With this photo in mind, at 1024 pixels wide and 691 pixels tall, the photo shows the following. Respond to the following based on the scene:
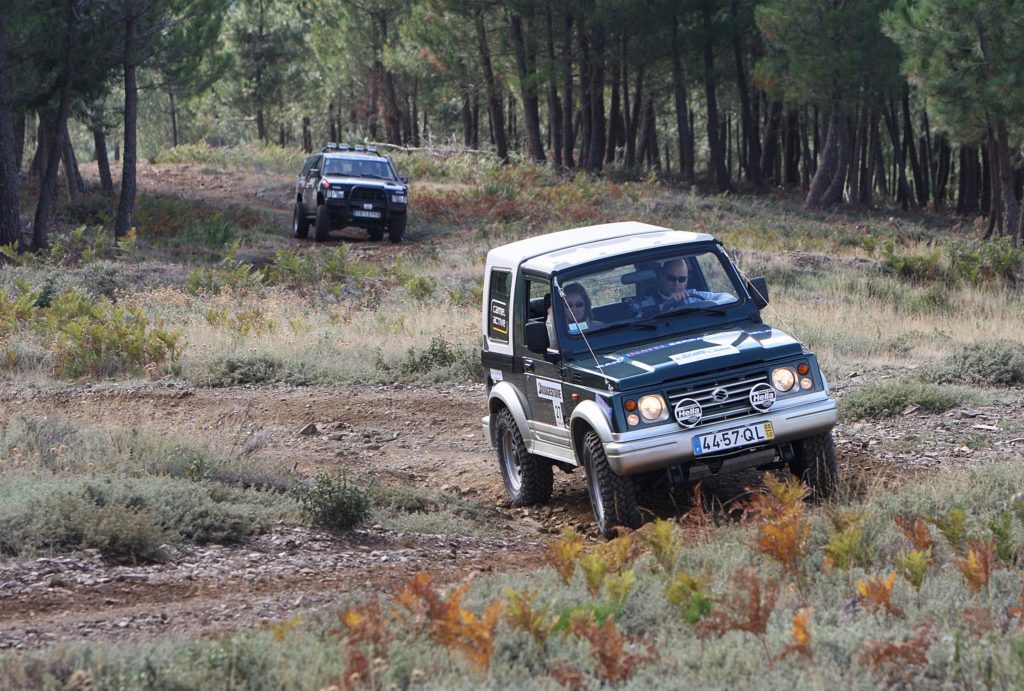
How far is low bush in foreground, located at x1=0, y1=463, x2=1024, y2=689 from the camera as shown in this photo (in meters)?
4.23

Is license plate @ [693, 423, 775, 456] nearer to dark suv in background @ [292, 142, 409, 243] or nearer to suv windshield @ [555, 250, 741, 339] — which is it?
suv windshield @ [555, 250, 741, 339]

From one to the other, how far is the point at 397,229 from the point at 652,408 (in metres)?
22.8

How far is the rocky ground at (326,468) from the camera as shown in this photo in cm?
578

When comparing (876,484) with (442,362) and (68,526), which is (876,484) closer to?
(68,526)

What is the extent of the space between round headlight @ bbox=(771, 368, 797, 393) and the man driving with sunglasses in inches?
39.3

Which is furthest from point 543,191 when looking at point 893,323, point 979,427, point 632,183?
point 979,427

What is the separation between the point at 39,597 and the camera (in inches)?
236

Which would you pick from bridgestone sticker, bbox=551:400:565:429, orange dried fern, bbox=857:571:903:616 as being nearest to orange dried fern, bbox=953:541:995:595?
orange dried fern, bbox=857:571:903:616

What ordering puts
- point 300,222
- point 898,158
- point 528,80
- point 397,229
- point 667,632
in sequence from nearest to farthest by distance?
point 667,632, point 397,229, point 300,222, point 528,80, point 898,158

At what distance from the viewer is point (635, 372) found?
746 centimetres

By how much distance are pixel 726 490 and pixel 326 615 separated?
440cm

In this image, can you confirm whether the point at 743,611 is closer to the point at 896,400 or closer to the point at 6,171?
the point at 896,400

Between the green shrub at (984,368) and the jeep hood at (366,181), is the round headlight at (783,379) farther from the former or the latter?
the jeep hood at (366,181)

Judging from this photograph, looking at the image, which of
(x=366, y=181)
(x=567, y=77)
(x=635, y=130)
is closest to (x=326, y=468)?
(x=366, y=181)
